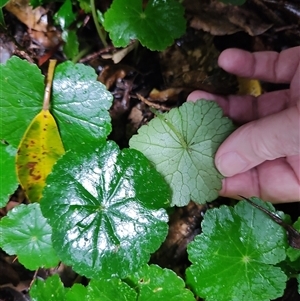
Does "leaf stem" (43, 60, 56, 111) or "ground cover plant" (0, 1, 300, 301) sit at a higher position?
"leaf stem" (43, 60, 56, 111)

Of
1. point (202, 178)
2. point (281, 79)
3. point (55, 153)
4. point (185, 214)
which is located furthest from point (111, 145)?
point (281, 79)

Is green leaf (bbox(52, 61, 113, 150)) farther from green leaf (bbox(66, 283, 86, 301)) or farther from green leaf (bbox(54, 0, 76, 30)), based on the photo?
green leaf (bbox(66, 283, 86, 301))

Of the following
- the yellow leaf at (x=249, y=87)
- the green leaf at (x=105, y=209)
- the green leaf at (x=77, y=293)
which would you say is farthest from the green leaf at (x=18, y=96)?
the yellow leaf at (x=249, y=87)

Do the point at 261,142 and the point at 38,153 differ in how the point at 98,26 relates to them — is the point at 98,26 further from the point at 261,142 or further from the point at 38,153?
the point at 261,142

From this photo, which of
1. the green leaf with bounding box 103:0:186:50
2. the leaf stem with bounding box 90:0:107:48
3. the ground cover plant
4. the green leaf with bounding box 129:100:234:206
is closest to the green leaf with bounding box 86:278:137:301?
the ground cover plant

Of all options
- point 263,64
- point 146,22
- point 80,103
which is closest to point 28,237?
point 80,103

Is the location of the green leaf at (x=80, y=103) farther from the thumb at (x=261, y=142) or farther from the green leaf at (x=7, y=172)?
the thumb at (x=261, y=142)

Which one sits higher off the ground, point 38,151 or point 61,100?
point 61,100

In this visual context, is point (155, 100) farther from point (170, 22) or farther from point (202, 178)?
point (202, 178)
